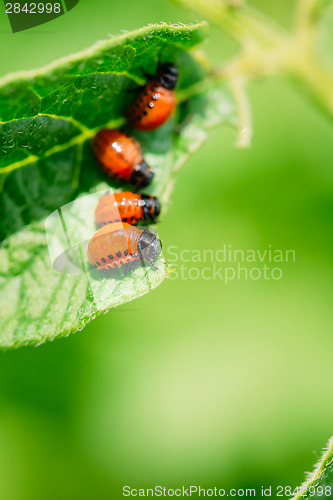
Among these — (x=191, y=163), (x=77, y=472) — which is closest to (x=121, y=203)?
(x=191, y=163)

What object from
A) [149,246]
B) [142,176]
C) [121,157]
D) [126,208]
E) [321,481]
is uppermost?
[121,157]

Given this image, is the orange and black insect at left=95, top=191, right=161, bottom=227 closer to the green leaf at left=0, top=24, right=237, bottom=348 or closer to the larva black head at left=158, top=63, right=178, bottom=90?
the green leaf at left=0, top=24, right=237, bottom=348

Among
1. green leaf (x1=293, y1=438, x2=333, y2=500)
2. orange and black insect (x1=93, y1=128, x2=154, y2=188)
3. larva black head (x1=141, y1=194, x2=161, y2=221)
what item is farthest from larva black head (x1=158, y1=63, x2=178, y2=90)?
green leaf (x1=293, y1=438, x2=333, y2=500)

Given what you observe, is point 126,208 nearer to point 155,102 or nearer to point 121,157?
point 121,157

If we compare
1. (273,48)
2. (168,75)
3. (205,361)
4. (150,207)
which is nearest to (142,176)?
(150,207)

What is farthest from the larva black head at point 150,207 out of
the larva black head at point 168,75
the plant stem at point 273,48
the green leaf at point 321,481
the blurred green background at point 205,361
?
the green leaf at point 321,481

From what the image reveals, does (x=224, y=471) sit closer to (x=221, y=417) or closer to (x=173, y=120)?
(x=221, y=417)
